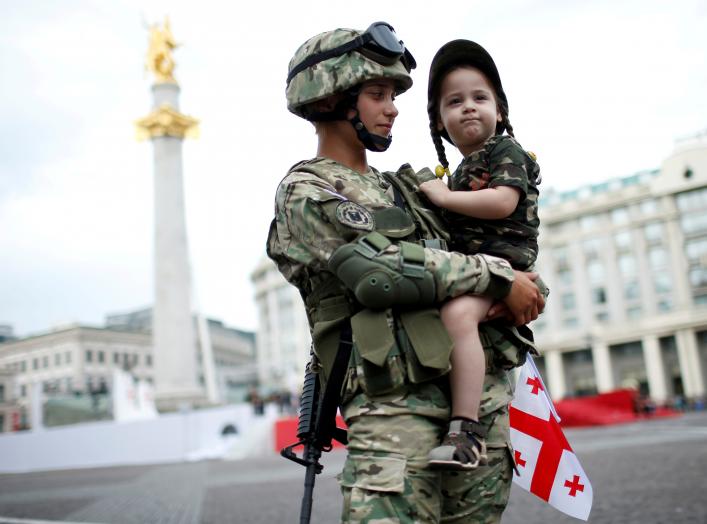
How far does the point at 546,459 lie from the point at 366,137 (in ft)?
4.75

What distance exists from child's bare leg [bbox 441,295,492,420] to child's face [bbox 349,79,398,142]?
61cm

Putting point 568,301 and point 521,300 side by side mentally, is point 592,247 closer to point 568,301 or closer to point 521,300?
point 568,301

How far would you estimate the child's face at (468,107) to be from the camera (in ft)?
9.23

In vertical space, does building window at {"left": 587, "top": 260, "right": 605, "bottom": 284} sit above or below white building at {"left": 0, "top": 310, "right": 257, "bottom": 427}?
above

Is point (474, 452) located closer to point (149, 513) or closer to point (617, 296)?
point (149, 513)

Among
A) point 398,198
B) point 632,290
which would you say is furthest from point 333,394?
point 632,290

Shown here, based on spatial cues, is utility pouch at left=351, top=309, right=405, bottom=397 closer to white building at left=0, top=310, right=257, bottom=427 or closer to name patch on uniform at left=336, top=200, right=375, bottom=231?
name patch on uniform at left=336, top=200, right=375, bottom=231

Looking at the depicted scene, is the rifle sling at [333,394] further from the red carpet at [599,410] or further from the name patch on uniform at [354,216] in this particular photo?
the red carpet at [599,410]

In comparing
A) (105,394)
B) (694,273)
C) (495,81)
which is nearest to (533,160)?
(495,81)

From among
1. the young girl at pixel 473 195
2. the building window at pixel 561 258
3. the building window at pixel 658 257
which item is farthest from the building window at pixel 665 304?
the young girl at pixel 473 195

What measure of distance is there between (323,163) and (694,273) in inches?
2720

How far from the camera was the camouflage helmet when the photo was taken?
8.39 feet

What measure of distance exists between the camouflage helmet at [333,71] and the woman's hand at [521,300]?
0.75 m

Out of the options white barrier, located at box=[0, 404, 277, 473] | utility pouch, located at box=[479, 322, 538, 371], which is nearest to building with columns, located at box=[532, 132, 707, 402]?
white barrier, located at box=[0, 404, 277, 473]
